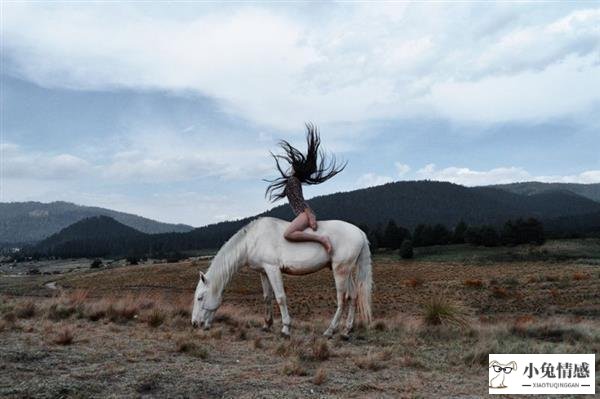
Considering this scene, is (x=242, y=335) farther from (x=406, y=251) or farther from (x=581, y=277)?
(x=406, y=251)

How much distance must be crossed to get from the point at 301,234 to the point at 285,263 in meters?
0.66

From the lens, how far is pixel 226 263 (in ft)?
32.7

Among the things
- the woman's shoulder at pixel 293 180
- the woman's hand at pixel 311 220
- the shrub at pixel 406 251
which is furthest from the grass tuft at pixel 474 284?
the shrub at pixel 406 251

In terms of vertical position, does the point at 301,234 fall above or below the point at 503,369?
above

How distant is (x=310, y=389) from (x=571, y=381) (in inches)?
142

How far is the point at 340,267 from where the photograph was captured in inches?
375

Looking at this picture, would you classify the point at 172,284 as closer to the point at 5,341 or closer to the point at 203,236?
the point at 5,341

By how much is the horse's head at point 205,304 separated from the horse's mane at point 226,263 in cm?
10

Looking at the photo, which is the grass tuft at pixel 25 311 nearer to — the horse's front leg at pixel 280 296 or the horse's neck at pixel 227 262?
the horse's neck at pixel 227 262

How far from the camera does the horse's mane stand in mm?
9938

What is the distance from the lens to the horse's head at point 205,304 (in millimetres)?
9805

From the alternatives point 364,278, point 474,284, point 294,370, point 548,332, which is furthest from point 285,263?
point 474,284

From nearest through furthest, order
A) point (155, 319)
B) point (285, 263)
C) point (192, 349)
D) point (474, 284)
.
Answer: point (192, 349), point (285, 263), point (155, 319), point (474, 284)

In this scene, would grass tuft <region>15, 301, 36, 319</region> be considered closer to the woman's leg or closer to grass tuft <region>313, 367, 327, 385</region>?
the woman's leg
